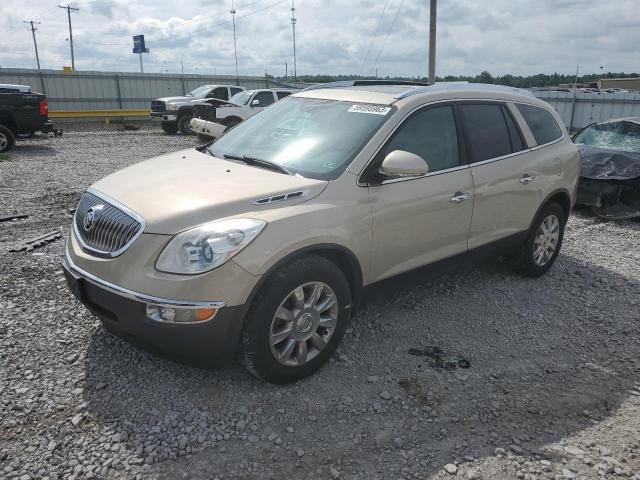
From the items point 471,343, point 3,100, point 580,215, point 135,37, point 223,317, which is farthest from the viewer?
point 135,37

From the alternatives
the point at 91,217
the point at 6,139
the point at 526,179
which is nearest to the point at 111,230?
the point at 91,217

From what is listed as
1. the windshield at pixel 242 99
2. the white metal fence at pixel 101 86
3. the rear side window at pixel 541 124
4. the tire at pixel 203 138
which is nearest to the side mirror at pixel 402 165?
the rear side window at pixel 541 124

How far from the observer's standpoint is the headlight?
114 inches

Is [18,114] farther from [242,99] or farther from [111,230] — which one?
[111,230]

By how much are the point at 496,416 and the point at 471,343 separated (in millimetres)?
943

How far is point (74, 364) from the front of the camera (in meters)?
3.57

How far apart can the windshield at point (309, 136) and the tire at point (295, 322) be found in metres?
0.70

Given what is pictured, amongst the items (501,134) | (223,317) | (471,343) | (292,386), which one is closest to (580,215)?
(501,134)

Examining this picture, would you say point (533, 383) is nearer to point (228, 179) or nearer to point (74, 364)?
point (228, 179)

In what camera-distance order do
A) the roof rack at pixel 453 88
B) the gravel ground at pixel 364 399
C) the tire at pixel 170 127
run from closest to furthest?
1. the gravel ground at pixel 364 399
2. the roof rack at pixel 453 88
3. the tire at pixel 170 127

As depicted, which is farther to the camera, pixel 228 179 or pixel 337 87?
pixel 337 87

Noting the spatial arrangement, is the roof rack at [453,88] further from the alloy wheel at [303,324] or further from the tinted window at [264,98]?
the tinted window at [264,98]

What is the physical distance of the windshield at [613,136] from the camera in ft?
28.5

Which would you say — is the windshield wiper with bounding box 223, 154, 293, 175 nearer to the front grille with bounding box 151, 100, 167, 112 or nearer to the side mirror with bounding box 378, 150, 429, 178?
the side mirror with bounding box 378, 150, 429, 178
